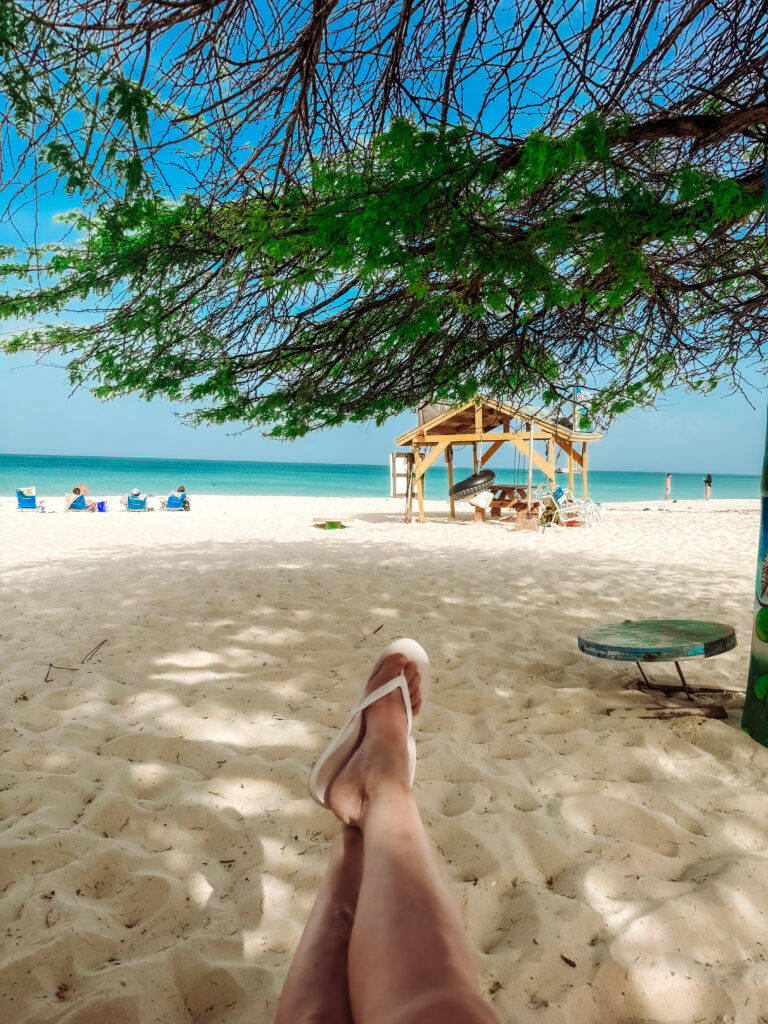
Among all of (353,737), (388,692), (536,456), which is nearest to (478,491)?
(536,456)

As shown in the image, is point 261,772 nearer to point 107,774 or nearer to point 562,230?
point 107,774

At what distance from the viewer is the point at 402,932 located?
93 cm

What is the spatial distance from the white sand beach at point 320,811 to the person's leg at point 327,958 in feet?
1.43

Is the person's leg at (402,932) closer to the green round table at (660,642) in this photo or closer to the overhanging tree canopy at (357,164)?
the green round table at (660,642)

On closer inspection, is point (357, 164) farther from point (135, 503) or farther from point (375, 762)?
point (135, 503)

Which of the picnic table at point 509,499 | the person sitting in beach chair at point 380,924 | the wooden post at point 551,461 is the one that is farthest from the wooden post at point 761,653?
the picnic table at point 509,499

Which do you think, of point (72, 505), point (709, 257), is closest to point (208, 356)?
point (709, 257)

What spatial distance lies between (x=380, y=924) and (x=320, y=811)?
4.30 feet

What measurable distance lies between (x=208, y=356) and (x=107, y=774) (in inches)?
111

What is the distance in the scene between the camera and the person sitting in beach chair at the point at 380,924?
83cm

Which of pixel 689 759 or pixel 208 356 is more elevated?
pixel 208 356

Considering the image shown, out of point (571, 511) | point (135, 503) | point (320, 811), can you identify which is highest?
point (135, 503)

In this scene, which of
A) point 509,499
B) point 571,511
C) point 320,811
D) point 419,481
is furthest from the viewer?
point 509,499

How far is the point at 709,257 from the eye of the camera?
14.1 feet
